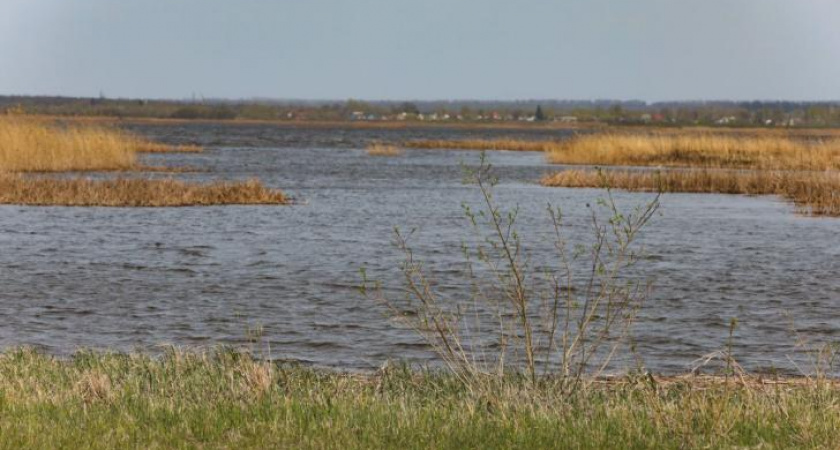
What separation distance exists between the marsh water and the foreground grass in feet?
10.1

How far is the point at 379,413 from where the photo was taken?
9.66 meters

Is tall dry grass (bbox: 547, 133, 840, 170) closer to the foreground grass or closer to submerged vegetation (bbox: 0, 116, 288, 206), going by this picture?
submerged vegetation (bbox: 0, 116, 288, 206)

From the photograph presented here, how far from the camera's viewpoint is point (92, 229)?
101ft

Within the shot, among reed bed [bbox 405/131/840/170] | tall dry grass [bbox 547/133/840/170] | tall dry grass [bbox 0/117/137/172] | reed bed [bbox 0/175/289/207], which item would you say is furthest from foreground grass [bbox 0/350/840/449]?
tall dry grass [bbox 547/133/840/170]

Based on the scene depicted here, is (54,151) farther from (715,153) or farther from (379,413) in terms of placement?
(379,413)

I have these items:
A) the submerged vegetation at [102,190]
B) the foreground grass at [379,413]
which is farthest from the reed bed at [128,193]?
the foreground grass at [379,413]

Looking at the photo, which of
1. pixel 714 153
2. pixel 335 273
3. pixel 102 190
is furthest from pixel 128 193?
pixel 714 153

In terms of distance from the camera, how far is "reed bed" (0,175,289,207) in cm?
3656

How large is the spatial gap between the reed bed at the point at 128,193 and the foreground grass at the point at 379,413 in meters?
25.2

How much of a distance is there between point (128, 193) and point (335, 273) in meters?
15.1

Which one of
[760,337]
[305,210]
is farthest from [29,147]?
[760,337]

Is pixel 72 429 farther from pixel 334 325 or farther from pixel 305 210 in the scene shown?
pixel 305 210

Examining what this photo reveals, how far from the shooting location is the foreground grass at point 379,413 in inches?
345

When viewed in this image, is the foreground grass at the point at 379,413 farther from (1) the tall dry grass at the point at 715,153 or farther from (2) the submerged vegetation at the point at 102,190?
(1) the tall dry grass at the point at 715,153
